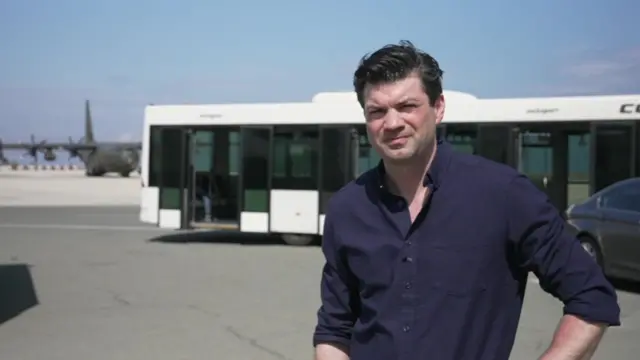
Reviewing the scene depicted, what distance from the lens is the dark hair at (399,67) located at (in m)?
2.40

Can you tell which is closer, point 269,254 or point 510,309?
point 510,309

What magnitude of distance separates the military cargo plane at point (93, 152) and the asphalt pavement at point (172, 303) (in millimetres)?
59893

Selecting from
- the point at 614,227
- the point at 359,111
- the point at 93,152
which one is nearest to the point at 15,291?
the point at 614,227

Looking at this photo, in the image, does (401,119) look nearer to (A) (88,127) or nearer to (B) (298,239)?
(B) (298,239)

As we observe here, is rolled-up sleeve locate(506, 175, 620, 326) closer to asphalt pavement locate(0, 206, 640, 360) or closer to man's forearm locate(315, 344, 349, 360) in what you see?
man's forearm locate(315, 344, 349, 360)

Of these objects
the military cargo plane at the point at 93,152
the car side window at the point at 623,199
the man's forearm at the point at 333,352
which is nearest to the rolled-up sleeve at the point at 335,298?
the man's forearm at the point at 333,352

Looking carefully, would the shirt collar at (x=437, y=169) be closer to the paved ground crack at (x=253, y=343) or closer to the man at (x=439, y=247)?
the man at (x=439, y=247)

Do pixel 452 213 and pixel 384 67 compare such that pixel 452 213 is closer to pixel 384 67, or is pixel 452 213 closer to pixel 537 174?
pixel 384 67

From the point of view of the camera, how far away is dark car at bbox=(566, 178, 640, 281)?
11.5 m

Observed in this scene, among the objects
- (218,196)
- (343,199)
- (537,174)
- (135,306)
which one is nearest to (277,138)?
(218,196)

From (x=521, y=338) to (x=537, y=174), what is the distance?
307 inches

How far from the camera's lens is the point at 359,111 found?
17.9 meters

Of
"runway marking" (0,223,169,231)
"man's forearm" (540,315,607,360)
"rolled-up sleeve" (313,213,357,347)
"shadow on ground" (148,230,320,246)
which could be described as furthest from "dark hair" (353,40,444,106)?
"runway marking" (0,223,169,231)

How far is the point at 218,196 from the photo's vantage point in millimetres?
18969
